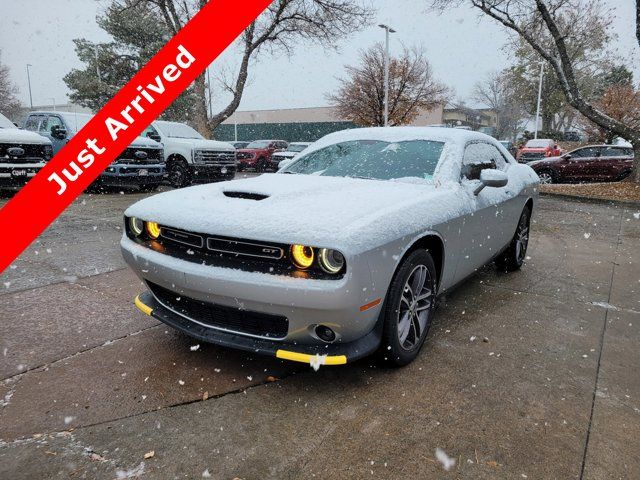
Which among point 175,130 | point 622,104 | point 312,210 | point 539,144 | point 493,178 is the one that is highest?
point 622,104

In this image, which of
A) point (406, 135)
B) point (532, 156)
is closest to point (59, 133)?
point (406, 135)

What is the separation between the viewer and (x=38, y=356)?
2.90 meters

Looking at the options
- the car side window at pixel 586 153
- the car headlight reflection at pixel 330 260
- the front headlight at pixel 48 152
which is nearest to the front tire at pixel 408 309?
the car headlight reflection at pixel 330 260

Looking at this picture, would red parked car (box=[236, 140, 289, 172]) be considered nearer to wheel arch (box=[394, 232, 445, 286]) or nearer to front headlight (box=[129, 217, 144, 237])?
front headlight (box=[129, 217, 144, 237])

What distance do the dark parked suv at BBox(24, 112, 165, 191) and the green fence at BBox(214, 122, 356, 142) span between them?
31.2m

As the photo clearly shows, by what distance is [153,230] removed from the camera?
2.89 meters

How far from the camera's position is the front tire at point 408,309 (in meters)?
2.57

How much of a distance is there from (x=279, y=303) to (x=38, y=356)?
173cm

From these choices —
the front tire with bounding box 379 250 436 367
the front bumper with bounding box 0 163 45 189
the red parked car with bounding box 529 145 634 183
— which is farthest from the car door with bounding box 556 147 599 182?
the front bumper with bounding box 0 163 45 189

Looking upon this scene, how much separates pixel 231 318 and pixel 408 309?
104 cm

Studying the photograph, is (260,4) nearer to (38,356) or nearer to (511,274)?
(38,356)

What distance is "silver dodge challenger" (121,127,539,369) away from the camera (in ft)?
7.45

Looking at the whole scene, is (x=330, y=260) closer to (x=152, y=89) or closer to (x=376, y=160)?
(x=376, y=160)

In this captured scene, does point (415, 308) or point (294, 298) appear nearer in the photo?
point (294, 298)
